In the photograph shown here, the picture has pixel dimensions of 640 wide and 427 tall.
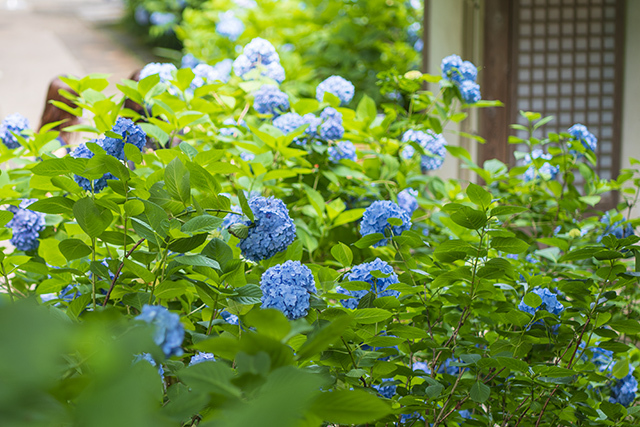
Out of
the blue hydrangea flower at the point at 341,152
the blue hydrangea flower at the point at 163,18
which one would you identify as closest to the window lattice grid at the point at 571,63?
the blue hydrangea flower at the point at 341,152

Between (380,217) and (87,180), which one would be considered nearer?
(87,180)

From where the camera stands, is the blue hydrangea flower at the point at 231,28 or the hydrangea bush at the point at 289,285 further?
the blue hydrangea flower at the point at 231,28

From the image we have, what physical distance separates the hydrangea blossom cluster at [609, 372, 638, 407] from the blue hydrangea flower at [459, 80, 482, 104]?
70 cm

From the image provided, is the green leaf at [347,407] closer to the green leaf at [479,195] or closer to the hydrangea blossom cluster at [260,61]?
the green leaf at [479,195]

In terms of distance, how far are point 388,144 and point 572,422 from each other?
749 mm

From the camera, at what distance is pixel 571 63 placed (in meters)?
3.70

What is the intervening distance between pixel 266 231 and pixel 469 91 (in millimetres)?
855

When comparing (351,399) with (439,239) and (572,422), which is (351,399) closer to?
(572,422)

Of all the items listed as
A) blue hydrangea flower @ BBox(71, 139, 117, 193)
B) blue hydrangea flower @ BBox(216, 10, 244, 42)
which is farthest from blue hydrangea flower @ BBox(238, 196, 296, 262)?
blue hydrangea flower @ BBox(216, 10, 244, 42)

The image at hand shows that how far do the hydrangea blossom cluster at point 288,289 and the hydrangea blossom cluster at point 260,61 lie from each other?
1.03 m

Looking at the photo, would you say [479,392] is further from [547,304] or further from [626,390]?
[626,390]

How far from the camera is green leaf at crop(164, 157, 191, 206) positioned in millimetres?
709

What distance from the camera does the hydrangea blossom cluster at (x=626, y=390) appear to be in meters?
1.27

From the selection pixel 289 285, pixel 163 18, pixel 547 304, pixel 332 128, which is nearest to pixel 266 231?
pixel 289 285
